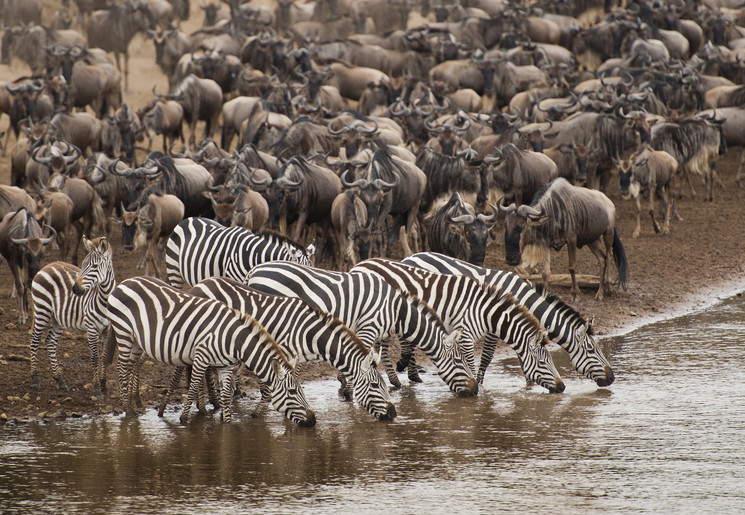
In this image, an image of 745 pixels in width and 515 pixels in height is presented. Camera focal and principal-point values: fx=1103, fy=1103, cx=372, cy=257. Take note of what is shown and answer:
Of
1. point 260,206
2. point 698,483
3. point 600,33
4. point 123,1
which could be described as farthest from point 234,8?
point 698,483

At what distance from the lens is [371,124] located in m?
20.7

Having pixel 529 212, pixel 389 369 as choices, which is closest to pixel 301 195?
pixel 529 212

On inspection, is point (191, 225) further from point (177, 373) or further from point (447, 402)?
point (447, 402)

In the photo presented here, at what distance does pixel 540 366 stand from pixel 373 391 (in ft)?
6.27

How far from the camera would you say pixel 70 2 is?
38.4 metres

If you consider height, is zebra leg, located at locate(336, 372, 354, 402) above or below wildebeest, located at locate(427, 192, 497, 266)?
below

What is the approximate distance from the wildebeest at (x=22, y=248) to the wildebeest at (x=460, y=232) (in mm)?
4921

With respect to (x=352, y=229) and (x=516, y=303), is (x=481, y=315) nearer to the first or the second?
(x=516, y=303)

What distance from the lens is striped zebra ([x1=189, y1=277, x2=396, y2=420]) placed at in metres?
9.31

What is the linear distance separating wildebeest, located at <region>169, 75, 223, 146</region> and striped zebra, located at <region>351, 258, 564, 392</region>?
1552 cm

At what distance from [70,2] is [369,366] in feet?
107

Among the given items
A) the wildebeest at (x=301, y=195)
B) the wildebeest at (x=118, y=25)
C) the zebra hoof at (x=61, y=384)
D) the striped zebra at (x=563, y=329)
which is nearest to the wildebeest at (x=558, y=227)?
the striped zebra at (x=563, y=329)

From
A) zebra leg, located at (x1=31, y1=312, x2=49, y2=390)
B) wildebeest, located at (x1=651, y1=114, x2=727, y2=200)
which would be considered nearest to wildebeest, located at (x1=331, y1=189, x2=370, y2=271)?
zebra leg, located at (x1=31, y1=312, x2=49, y2=390)

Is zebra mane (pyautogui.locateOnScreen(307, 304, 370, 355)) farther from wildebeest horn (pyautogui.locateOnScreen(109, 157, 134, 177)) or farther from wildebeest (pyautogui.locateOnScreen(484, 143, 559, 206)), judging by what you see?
wildebeest (pyautogui.locateOnScreen(484, 143, 559, 206))
